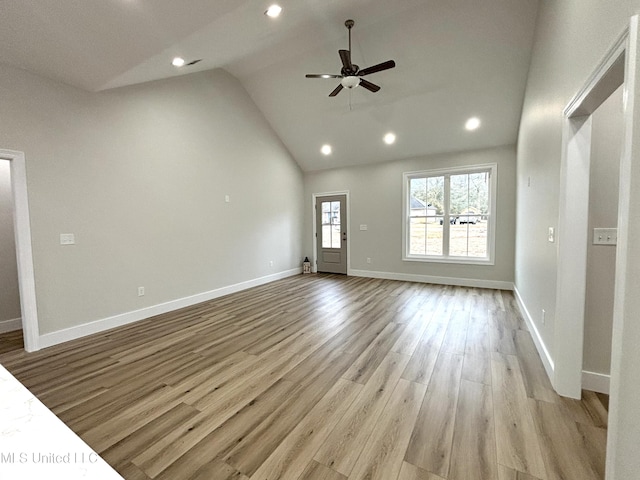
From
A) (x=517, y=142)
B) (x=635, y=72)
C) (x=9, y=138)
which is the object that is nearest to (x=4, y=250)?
(x=9, y=138)

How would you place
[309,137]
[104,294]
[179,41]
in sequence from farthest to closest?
1. [309,137]
2. [104,294]
3. [179,41]

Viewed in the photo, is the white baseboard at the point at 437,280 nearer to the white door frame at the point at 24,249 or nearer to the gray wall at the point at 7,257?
the white door frame at the point at 24,249

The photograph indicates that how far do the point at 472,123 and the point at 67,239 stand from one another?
6.37 meters

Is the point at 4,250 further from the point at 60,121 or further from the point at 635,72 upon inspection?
the point at 635,72

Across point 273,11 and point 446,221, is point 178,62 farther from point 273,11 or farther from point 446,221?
point 446,221

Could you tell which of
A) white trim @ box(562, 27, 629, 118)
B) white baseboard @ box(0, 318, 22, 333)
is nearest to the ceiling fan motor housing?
white trim @ box(562, 27, 629, 118)

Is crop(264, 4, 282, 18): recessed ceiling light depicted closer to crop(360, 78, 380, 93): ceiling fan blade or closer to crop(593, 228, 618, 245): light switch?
crop(360, 78, 380, 93): ceiling fan blade

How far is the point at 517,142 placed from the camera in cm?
512

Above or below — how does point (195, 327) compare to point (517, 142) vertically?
below

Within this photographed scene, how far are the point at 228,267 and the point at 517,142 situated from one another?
229 inches

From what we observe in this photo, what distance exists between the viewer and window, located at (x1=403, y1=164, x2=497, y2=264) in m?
5.66

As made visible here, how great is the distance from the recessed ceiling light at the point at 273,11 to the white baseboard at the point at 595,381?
417 cm

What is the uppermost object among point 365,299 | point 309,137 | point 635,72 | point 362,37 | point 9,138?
point 362,37

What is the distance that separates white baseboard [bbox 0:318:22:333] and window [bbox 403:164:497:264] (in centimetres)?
661
